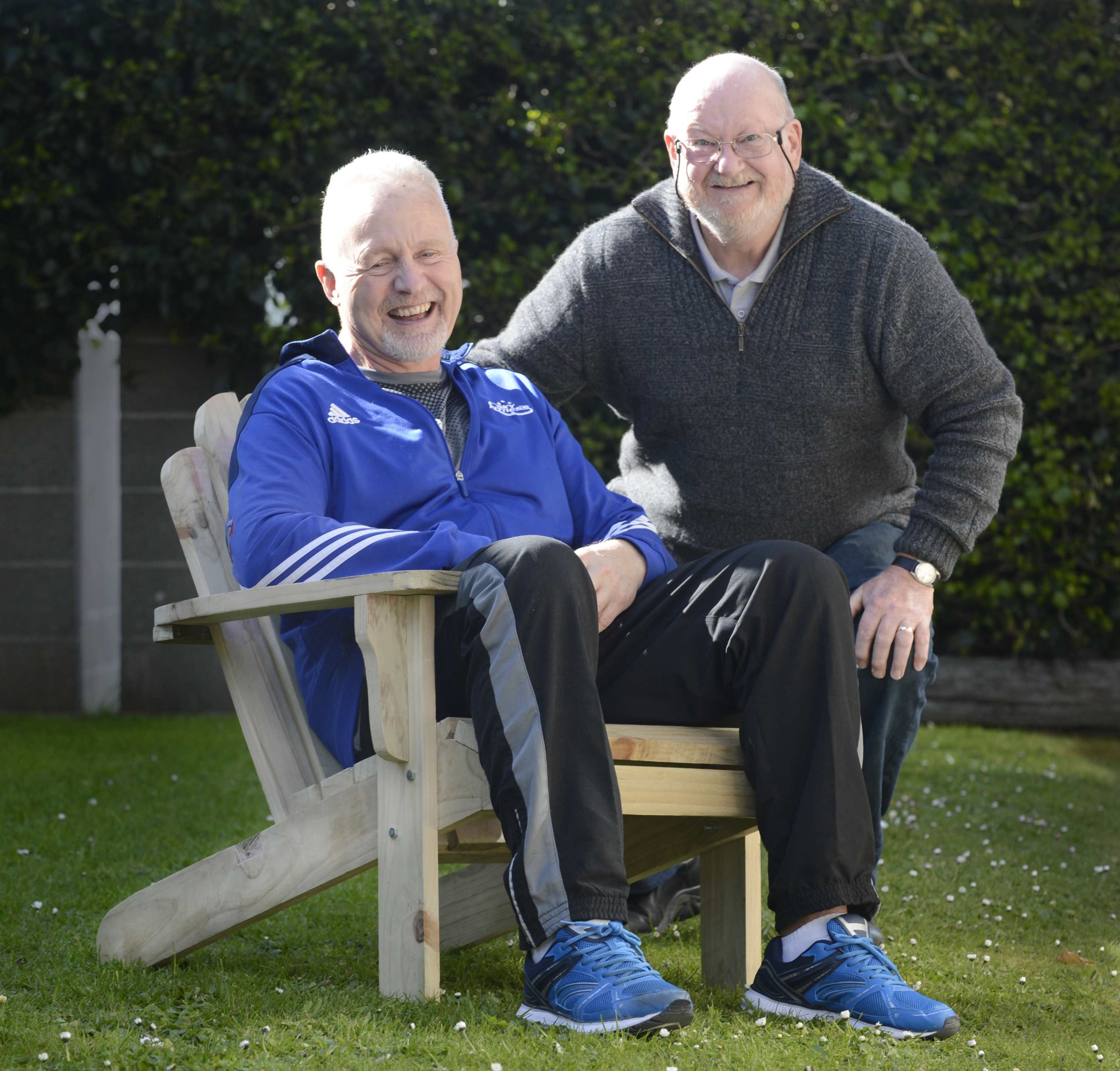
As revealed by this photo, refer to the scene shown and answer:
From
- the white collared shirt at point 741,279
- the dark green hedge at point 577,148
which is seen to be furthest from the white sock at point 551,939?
the dark green hedge at point 577,148

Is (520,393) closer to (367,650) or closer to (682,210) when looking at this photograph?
(682,210)

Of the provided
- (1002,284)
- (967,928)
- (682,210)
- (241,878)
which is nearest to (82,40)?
(682,210)

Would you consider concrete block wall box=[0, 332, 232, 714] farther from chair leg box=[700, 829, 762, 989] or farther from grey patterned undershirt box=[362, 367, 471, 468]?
chair leg box=[700, 829, 762, 989]

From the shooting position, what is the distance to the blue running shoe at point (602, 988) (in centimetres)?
144

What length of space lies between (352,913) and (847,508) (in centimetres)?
121

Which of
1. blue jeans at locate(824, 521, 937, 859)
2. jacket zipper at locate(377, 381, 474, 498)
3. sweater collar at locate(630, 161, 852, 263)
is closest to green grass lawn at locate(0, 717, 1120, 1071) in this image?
blue jeans at locate(824, 521, 937, 859)

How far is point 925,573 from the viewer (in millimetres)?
2082

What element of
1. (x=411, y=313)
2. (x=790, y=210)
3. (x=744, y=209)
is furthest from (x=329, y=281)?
(x=790, y=210)

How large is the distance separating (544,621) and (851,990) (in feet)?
1.96

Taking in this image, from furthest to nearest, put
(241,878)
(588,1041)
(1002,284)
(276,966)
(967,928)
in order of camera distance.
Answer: (1002,284) < (967,928) < (276,966) < (241,878) < (588,1041)

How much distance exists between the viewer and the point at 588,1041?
4.66 feet

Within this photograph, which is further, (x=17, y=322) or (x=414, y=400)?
(x=17, y=322)

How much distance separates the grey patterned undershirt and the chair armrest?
0.44 m

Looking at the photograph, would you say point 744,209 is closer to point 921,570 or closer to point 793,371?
point 793,371
